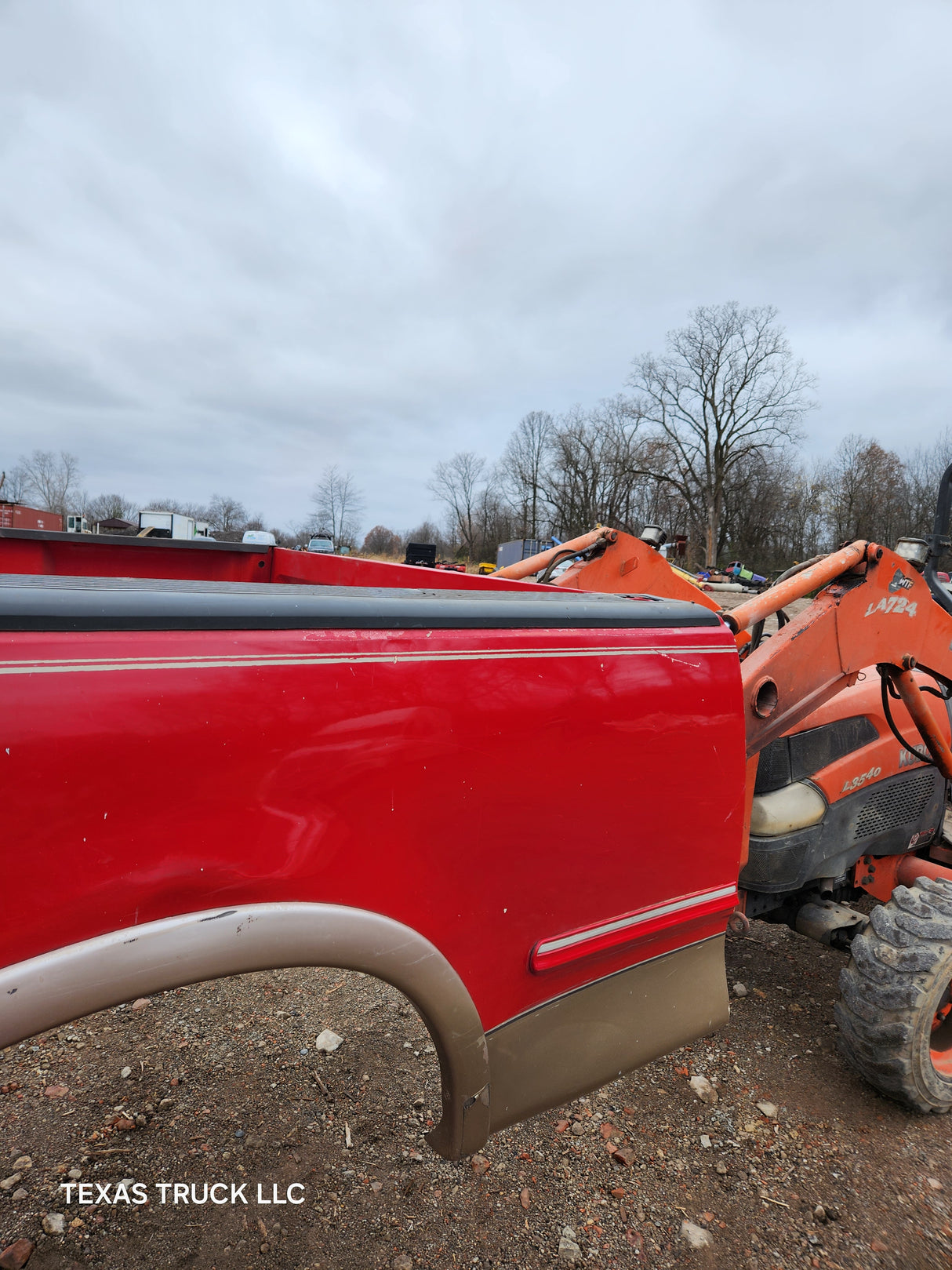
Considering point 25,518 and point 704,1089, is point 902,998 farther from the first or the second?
point 25,518

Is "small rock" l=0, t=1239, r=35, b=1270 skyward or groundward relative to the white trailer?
groundward

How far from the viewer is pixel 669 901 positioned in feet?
5.62

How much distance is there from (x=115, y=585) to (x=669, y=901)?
142 cm

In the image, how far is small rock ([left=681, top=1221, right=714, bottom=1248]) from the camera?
205cm

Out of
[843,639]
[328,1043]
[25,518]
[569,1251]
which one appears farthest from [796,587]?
[25,518]

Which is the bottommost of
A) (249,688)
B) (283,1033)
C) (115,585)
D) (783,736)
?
(283,1033)

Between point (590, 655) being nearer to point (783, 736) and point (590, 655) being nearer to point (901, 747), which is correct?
point (783, 736)

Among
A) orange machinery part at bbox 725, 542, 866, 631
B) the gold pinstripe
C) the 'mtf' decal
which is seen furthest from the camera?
the 'mtf' decal

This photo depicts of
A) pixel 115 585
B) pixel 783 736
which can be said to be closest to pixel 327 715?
pixel 115 585

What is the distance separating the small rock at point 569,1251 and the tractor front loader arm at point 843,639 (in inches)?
61.6

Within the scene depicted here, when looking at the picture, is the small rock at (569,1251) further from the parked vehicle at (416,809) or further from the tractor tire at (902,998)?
the tractor tire at (902,998)

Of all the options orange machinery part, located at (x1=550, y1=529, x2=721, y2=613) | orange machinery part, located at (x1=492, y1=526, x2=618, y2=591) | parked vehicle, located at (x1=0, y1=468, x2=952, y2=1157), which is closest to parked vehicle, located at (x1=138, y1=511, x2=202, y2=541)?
orange machinery part, located at (x1=492, y1=526, x2=618, y2=591)

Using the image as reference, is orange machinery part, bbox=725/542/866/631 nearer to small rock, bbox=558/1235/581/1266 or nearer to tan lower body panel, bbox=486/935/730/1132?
tan lower body panel, bbox=486/935/730/1132

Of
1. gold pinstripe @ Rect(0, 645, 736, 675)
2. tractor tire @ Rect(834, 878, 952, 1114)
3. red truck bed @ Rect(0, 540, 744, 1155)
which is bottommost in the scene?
tractor tire @ Rect(834, 878, 952, 1114)
